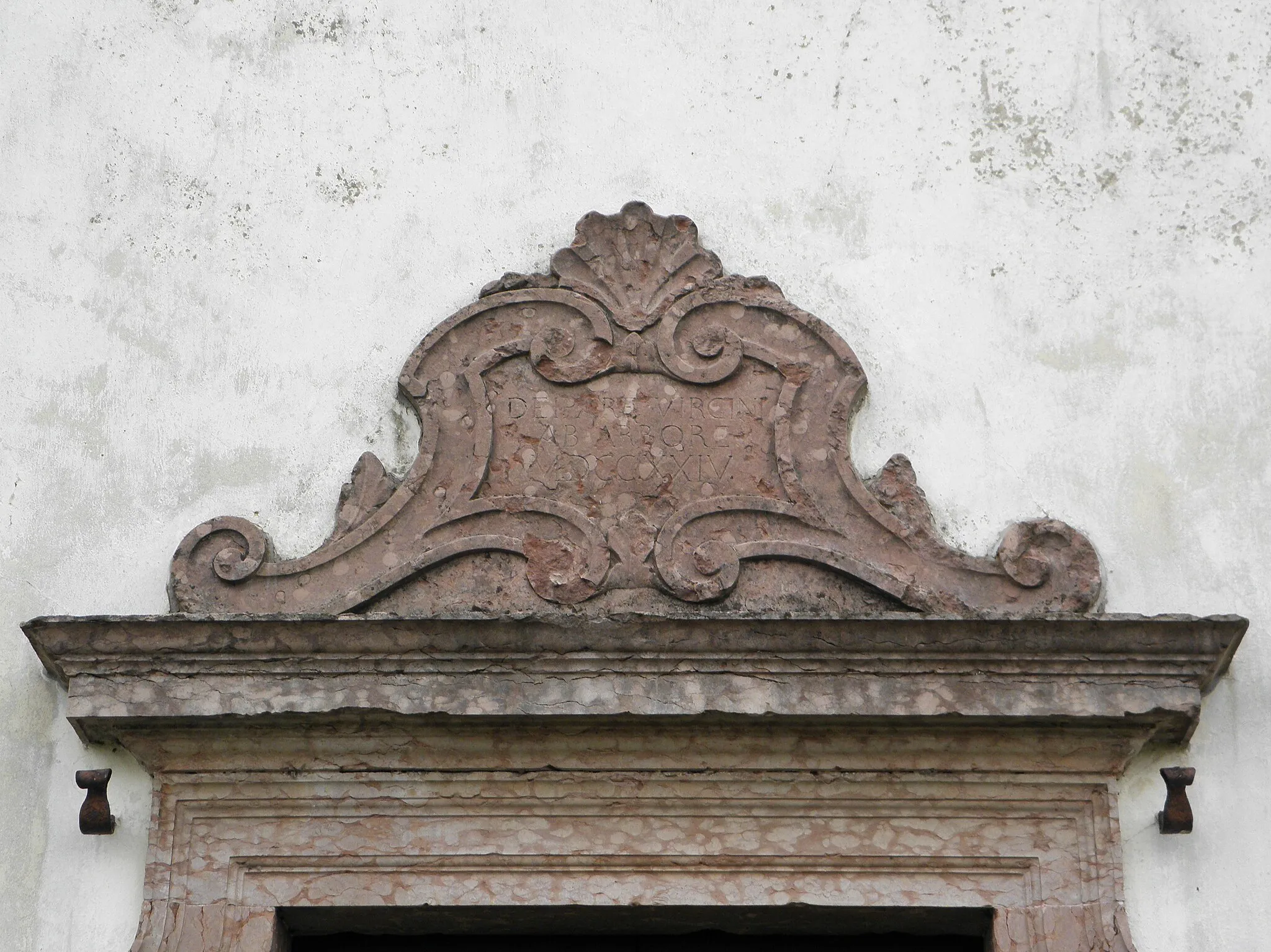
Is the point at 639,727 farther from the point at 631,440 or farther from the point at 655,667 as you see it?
the point at 631,440

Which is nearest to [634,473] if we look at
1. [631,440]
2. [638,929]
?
[631,440]

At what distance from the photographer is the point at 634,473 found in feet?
14.0

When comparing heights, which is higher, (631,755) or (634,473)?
(634,473)

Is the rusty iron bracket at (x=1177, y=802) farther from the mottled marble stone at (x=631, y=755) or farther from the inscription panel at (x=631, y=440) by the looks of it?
the inscription panel at (x=631, y=440)

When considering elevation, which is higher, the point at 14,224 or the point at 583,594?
the point at 14,224

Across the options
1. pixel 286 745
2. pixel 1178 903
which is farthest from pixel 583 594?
pixel 1178 903

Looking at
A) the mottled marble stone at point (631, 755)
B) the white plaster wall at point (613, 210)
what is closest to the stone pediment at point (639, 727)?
the mottled marble stone at point (631, 755)

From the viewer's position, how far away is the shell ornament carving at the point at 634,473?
164 inches

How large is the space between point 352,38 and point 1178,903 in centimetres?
276

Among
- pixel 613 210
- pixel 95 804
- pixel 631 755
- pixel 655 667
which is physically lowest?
pixel 95 804

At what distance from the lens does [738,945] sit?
164 inches

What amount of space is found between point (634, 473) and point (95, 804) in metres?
1.34

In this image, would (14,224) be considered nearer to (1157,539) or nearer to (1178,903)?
(1157,539)

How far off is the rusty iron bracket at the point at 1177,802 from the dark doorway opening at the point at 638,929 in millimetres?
420
